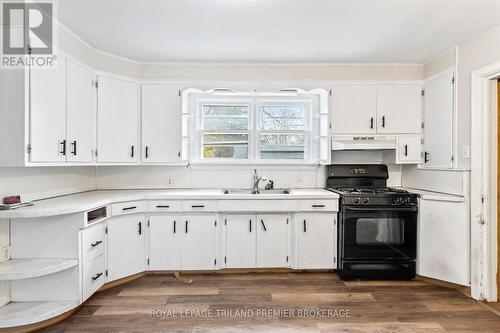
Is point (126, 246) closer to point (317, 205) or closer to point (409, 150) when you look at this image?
point (317, 205)

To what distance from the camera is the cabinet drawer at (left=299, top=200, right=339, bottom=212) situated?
3205mm

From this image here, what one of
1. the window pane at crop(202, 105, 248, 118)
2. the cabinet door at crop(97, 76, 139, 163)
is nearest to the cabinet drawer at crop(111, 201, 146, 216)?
the cabinet door at crop(97, 76, 139, 163)

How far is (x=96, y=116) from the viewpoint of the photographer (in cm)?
313

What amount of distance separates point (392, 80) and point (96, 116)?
348 cm

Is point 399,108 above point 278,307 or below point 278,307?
above

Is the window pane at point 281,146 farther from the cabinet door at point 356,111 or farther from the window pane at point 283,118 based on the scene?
the cabinet door at point 356,111

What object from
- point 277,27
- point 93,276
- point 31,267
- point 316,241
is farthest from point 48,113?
point 316,241

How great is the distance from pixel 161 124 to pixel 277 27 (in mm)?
1740

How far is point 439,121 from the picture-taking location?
126 inches

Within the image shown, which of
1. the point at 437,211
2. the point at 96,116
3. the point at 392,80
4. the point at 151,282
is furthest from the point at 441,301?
the point at 96,116

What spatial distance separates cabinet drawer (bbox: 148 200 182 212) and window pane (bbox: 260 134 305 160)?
128 cm

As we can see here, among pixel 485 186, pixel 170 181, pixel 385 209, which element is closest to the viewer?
pixel 485 186

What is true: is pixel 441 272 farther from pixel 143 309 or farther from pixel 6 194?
pixel 6 194

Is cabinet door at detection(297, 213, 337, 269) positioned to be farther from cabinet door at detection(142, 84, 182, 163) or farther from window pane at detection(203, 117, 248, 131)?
cabinet door at detection(142, 84, 182, 163)
